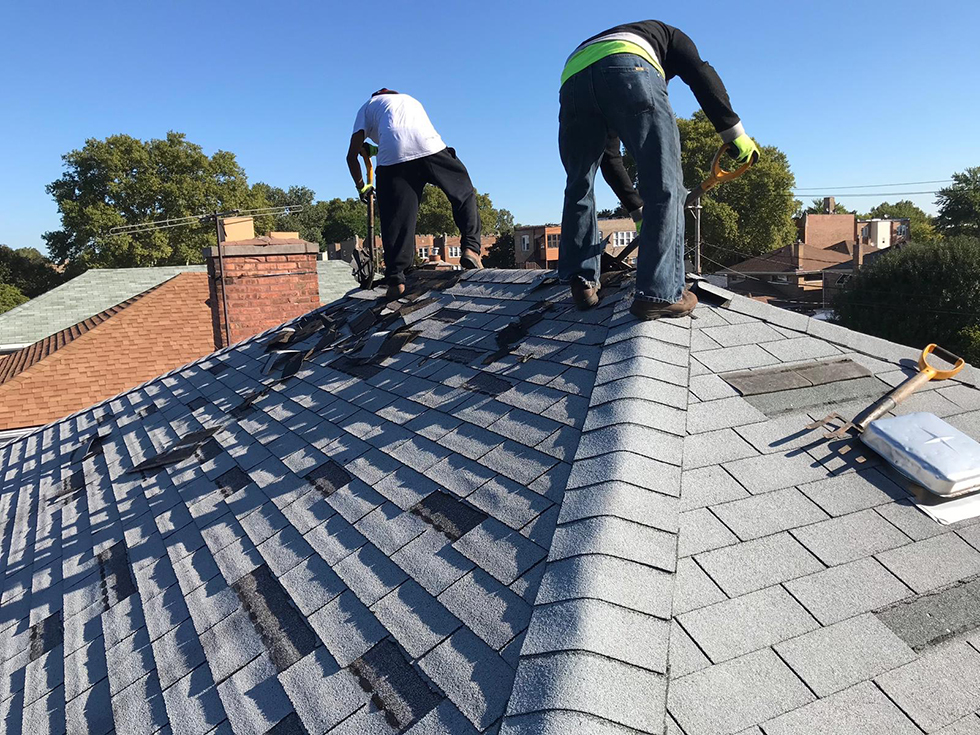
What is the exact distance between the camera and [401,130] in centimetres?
634

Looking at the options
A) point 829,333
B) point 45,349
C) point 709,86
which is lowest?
point 45,349

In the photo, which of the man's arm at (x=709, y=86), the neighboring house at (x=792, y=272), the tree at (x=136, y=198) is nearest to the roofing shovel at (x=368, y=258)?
the man's arm at (x=709, y=86)

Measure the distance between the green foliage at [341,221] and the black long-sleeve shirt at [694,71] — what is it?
2714 inches

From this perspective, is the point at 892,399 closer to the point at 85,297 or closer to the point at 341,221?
the point at 85,297

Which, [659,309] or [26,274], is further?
[26,274]

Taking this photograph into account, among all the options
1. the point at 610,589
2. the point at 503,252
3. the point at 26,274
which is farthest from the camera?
the point at 503,252

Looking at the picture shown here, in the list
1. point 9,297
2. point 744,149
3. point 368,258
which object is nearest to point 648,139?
point 744,149

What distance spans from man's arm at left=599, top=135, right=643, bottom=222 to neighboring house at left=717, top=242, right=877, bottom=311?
119ft

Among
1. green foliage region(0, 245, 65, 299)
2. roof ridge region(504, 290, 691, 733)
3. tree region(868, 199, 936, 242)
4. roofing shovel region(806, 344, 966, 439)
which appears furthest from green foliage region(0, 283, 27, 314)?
tree region(868, 199, 936, 242)

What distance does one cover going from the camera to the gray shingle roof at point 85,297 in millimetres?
23547

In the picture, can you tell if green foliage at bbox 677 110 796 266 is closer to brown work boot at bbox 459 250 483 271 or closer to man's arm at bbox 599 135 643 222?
brown work boot at bbox 459 250 483 271

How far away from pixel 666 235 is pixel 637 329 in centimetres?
58

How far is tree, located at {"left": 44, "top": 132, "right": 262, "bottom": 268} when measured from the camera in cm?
4544

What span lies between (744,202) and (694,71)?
5306 cm
